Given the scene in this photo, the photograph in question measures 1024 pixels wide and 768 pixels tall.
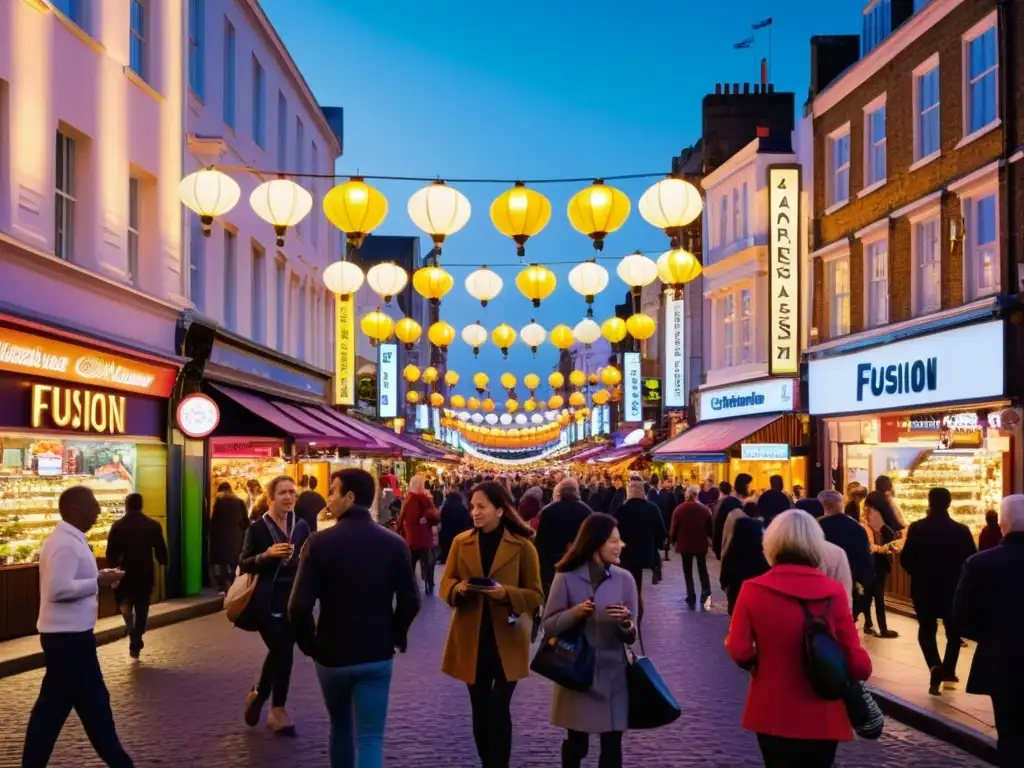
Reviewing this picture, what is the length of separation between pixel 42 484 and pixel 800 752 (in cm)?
1266

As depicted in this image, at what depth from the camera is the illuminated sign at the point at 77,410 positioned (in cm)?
1596

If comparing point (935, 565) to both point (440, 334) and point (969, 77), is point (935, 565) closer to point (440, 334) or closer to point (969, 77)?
point (969, 77)

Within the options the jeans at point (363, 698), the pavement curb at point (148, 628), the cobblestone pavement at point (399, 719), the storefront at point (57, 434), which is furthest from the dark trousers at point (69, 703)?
the storefront at point (57, 434)

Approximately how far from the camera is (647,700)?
6992mm

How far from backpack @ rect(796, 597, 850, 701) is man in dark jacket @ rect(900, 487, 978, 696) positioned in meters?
6.33

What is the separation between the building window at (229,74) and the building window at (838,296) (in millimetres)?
11951

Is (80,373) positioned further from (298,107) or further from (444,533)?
(298,107)

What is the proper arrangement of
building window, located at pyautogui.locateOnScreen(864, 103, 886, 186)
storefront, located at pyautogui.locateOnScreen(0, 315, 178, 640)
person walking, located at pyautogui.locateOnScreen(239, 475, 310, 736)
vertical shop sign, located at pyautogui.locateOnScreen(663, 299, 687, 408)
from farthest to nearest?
1. vertical shop sign, located at pyautogui.locateOnScreen(663, 299, 687, 408)
2. building window, located at pyautogui.locateOnScreen(864, 103, 886, 186)
3. storefront, located at pyautogui.locateOnScreen(0, 315, 178, 640)
4. person walking, located at pyautogui.locateOnScreen(239, 475, 310, 736)

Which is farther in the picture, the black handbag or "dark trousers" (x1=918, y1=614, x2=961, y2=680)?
"dark trousers" (x1=918, y1=614, x2=961, y2=680)

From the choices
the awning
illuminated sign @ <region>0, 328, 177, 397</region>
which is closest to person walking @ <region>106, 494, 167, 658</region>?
illuminated sign @ <region>0, 328, 177, 397</region>

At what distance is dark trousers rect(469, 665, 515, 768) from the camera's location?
311 inches

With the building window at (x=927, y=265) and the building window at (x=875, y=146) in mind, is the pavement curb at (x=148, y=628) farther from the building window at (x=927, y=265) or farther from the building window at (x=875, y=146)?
the building window at (x=875, y=146)

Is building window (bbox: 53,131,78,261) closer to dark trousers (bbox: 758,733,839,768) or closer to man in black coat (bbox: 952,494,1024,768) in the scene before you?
man in black coat (bbox: 952,494,1024,768)

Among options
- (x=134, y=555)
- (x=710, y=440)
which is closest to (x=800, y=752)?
(x=134, y=555)
